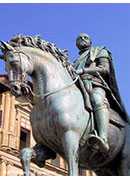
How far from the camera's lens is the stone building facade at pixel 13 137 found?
26.5m

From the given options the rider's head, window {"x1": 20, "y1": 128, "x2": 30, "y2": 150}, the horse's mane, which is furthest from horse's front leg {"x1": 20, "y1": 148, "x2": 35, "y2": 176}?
window {"x1": 20, "y1": 128, "x2": 30, "y2": 150}

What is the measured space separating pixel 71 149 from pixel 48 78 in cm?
97

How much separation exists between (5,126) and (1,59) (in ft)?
68.6

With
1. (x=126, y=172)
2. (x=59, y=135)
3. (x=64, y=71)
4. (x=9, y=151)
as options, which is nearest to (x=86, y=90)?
(x=64, y=71)

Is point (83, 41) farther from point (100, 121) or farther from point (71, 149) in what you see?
point (71, 149)

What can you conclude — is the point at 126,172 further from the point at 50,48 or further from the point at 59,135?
the point at 50,48

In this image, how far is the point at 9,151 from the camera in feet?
87.1

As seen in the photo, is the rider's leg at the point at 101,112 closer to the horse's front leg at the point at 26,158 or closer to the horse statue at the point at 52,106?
the horse statue at the point at 52,106

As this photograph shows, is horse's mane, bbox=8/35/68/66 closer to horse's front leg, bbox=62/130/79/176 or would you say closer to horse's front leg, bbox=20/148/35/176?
horse's front leg, bbox=62/130/79/176

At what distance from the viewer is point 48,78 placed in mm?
6520

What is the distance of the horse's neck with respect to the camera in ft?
21.3

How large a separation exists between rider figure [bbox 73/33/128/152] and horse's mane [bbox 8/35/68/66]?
0.29m

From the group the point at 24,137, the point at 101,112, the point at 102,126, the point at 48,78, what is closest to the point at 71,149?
the point at 102,126

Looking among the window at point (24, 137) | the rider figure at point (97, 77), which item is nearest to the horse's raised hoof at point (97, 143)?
the rider figure at point (97, 77)
